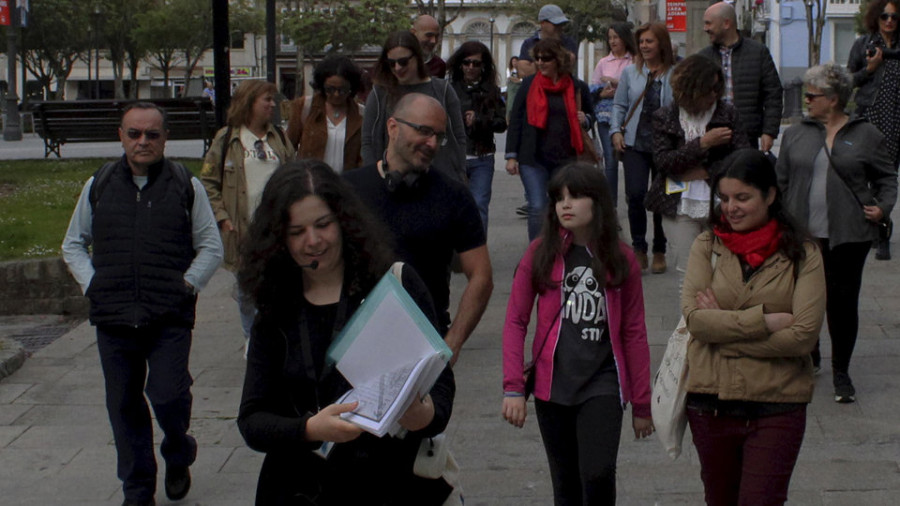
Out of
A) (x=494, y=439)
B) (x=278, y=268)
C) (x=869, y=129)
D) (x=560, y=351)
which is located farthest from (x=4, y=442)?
(x=869, y=129)

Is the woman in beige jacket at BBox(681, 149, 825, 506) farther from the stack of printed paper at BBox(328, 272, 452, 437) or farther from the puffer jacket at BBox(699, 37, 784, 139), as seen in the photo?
the puffer jacket at BBox(699, 37, 784, 139)

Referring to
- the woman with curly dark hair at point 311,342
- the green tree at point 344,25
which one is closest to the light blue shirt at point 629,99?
the woman with curly dark hair at point 311,342

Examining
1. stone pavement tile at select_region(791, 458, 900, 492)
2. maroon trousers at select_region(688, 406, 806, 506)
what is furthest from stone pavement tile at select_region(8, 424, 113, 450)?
maroon trousers at select_region(688, 406, 806, 506)

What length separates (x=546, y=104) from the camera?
9344mm

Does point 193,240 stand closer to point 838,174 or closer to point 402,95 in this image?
point 402,95

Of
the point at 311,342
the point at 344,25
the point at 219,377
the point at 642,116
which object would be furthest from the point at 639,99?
the point at 344,25

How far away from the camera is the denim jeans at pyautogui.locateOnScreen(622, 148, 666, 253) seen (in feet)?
32.4

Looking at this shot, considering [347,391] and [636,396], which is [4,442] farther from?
[347,391]

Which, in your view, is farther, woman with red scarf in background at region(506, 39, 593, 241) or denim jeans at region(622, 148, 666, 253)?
denim jeans at region(622, 148, 666, 253)

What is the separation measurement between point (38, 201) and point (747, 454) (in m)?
11.7

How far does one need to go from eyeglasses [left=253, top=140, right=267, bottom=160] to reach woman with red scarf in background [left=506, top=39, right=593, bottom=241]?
2.49m

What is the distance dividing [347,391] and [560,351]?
1.49 metres

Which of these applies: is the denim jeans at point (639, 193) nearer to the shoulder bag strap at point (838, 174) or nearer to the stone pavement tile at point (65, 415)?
the shoulder bag strap at point (838, 174)

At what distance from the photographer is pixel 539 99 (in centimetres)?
933
